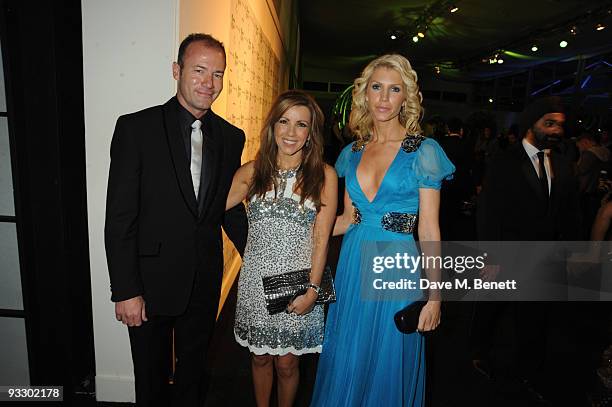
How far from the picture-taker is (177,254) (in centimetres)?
182

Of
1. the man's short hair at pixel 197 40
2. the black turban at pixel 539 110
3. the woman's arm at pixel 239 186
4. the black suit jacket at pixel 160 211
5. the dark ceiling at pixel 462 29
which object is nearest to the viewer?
the black suit jacket at pixel 160 211

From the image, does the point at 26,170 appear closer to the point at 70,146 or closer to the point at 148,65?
the point at 70,146

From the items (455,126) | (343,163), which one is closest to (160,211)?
(343,163)

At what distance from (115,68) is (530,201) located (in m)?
2.42

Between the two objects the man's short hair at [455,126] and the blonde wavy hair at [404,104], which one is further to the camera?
the man's short hair at [455,126]

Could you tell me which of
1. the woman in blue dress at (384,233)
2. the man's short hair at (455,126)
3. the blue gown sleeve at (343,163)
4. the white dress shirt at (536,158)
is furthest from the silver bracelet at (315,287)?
the man's short hair at (455,126)

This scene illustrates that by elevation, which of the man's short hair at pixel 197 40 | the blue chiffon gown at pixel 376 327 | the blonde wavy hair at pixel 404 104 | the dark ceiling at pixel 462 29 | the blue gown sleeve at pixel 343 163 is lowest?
the blue chiffon gown at pixel 376 327

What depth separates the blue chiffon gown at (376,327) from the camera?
1.91m

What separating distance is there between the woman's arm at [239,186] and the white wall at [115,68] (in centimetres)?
62

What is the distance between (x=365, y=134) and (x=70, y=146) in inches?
60.5

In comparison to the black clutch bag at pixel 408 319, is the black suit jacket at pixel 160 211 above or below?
above

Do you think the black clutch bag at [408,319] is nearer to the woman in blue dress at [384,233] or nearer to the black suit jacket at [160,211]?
the woman in blue dress at [384,233]

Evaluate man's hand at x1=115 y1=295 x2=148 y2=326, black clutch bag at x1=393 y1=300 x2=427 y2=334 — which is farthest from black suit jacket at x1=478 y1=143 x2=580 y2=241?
man's hand at x1=115 y1=295 x2=148 y2=326

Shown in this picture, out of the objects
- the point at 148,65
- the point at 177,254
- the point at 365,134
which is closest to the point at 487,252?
the point at 365,134
